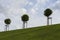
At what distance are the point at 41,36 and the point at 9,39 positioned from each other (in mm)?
8584

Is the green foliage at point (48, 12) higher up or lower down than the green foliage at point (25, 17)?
higher up

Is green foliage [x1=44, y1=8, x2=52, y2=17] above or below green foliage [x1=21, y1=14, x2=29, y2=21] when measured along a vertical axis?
above

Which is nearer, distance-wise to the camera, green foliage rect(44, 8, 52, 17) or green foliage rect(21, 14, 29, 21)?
green foliage rect(44, 8, 52, 17)

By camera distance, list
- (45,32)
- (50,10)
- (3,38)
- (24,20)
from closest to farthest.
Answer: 1. (45,32)
2. (3,38)
3. (50,10)
4. (24,20)

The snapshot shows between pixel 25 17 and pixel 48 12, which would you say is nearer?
pixel 48 12

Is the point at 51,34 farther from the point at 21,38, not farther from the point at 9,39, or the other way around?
the point at 9,39

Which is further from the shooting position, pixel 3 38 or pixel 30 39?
pixel 3 38

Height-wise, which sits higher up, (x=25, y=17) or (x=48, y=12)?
(x=48, y=12)

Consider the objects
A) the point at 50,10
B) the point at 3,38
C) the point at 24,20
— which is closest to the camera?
the point at 3,38

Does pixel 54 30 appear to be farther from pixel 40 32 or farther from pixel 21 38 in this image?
pixel 21 38

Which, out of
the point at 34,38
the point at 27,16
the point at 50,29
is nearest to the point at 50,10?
the point at 27,16

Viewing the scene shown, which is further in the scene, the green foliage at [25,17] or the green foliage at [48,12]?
the green foliage at [25,17]

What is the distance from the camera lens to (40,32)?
52625 millimetres

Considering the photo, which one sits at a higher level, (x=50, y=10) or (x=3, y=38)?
(x=50, y=10)
